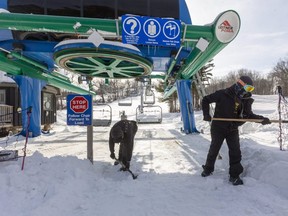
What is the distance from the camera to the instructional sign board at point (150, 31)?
602cm

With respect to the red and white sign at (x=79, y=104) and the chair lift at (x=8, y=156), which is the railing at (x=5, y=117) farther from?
the red and white sign at (x=79, y=104)

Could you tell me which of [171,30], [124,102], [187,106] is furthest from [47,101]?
[171,30]

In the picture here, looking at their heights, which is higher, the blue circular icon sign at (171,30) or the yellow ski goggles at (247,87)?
the blue circular icon sign at (171,30)

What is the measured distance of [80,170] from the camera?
4.67 metres

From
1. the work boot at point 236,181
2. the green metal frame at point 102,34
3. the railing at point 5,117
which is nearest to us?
the work boot at point 236,181

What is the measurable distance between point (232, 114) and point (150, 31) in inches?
119

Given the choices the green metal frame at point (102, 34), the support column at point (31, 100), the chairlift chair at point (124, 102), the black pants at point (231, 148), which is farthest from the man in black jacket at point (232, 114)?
the chairlift chair at point (124, 102)

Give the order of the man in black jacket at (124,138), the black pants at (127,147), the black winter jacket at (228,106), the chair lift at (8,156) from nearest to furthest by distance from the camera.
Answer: the black winter jacket at (228,106) → the chair lift at (8,156) → the man in black jacket at (124,138) → the black pants at (127,147)

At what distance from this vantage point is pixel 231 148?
4.44m

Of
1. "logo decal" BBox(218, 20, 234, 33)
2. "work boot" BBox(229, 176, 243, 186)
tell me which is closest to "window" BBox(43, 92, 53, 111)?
"logo decal" BBox(218, 20, 234, 33)

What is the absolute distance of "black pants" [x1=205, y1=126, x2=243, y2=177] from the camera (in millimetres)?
4285

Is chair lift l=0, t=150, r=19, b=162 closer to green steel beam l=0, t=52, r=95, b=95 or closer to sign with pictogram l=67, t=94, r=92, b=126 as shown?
sign with pictogram l=67, t=94, r=92, b=126

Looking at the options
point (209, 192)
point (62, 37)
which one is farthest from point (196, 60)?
point (209, 192)

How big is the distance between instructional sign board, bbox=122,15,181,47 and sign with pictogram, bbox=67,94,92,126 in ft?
5.98
